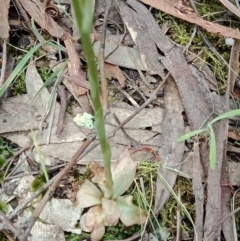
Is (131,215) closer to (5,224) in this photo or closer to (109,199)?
(109,199)

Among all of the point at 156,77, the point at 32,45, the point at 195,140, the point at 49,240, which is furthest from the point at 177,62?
the point at 49,240

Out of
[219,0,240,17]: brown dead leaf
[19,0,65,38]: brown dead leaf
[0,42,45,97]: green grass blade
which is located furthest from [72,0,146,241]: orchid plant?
[219,0,240,17]: brown dead leaf

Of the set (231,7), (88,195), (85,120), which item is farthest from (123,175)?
(231,7)

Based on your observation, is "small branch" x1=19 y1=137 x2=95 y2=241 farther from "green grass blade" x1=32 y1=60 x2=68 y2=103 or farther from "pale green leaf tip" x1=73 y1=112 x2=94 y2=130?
"green grass blade" x1=32 y1=60 x2=68 y2=103

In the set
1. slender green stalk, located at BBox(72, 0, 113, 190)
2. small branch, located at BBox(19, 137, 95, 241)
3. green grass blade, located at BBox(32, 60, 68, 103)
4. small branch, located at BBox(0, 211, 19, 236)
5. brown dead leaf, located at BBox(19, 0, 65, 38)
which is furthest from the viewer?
brown dead leaf, located at BBox(19, 0, 65, 38)

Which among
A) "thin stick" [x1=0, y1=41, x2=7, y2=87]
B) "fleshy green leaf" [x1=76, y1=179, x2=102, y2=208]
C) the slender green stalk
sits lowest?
"fleshy green leaf" [x1=76, y1=179, x2=102, y2=208]

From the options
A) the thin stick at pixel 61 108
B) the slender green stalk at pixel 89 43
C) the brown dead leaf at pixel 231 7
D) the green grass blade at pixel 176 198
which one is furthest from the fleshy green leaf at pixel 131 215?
the brown dead leaf at pixel 231 7

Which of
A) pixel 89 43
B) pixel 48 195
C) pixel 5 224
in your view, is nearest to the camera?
pixel 89 43
